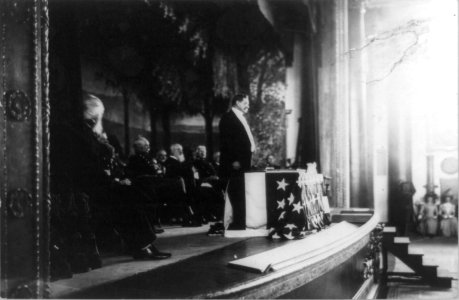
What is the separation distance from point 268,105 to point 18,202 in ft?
28.1

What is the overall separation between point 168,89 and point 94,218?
4192 millimetres

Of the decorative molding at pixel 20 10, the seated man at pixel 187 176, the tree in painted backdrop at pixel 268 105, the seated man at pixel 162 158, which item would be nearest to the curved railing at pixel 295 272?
the decorative molding at pixel 20 10

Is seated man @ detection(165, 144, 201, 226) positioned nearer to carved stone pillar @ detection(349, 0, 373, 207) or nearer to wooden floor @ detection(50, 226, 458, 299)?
wooden floor @ detection(50, 226, 458, 299)

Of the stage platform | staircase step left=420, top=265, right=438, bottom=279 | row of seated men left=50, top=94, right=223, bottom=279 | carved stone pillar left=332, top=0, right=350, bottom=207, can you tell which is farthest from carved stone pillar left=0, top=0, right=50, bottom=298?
carved stone pillar left=332, top=0, right=350, bottom=207

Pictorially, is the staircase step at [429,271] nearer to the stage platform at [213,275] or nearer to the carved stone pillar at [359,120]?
the carved stone pillar at [359,120]

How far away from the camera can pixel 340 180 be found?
26.5 ft

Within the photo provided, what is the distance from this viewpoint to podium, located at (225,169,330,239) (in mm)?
4449

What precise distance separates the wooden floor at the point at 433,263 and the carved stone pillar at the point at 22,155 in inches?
189

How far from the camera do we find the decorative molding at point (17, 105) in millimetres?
2068

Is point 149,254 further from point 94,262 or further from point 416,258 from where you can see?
point 416,258

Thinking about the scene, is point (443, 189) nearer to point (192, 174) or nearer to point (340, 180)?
point (340, 180)

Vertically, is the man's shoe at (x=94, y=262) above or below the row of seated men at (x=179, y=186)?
below

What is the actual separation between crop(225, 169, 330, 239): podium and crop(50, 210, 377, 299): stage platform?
0.19 meters

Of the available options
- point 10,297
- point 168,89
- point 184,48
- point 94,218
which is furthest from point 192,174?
point 10,297
